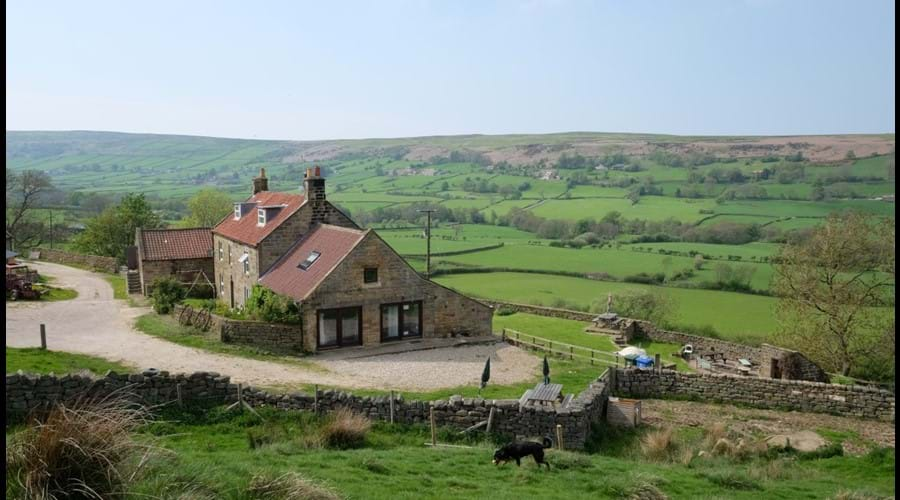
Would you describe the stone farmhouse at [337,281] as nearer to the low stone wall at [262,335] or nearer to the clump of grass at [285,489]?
the low stone wall at [262,335]

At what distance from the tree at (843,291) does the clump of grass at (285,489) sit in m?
30.5

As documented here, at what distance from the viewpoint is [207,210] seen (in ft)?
214

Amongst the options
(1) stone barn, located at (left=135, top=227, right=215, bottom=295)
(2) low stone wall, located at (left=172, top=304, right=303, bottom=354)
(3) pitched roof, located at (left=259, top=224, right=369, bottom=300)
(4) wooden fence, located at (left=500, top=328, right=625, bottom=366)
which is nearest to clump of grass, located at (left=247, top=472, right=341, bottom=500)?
(2) low stone wall, located at (left=172, top=304, right=303, bottom=354)

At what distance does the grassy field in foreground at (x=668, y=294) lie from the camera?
45.2 meters

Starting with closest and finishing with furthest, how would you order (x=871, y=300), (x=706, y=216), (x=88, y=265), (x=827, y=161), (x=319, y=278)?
1. (x=319, y=278)
2. (x=871, y=300)
3. (x=88, y=265)
4. (x=706, y=216)
5. (x=827, y=161)

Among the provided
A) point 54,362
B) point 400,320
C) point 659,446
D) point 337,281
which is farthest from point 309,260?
point 659,446

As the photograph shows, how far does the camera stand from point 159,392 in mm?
17047

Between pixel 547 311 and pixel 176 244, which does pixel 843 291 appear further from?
pixel 176 244

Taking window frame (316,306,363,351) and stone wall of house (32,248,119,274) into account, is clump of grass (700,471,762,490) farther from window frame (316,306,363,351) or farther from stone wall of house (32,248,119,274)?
stone wall of house (32,248,119,274)

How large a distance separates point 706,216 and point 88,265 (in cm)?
7276

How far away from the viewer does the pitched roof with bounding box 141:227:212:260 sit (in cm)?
3966

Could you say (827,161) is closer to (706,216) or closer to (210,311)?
(706,216)

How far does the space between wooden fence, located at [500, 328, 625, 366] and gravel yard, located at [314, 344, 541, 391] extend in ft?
5.34

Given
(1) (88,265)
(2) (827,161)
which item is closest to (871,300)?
(1) (88,265)
